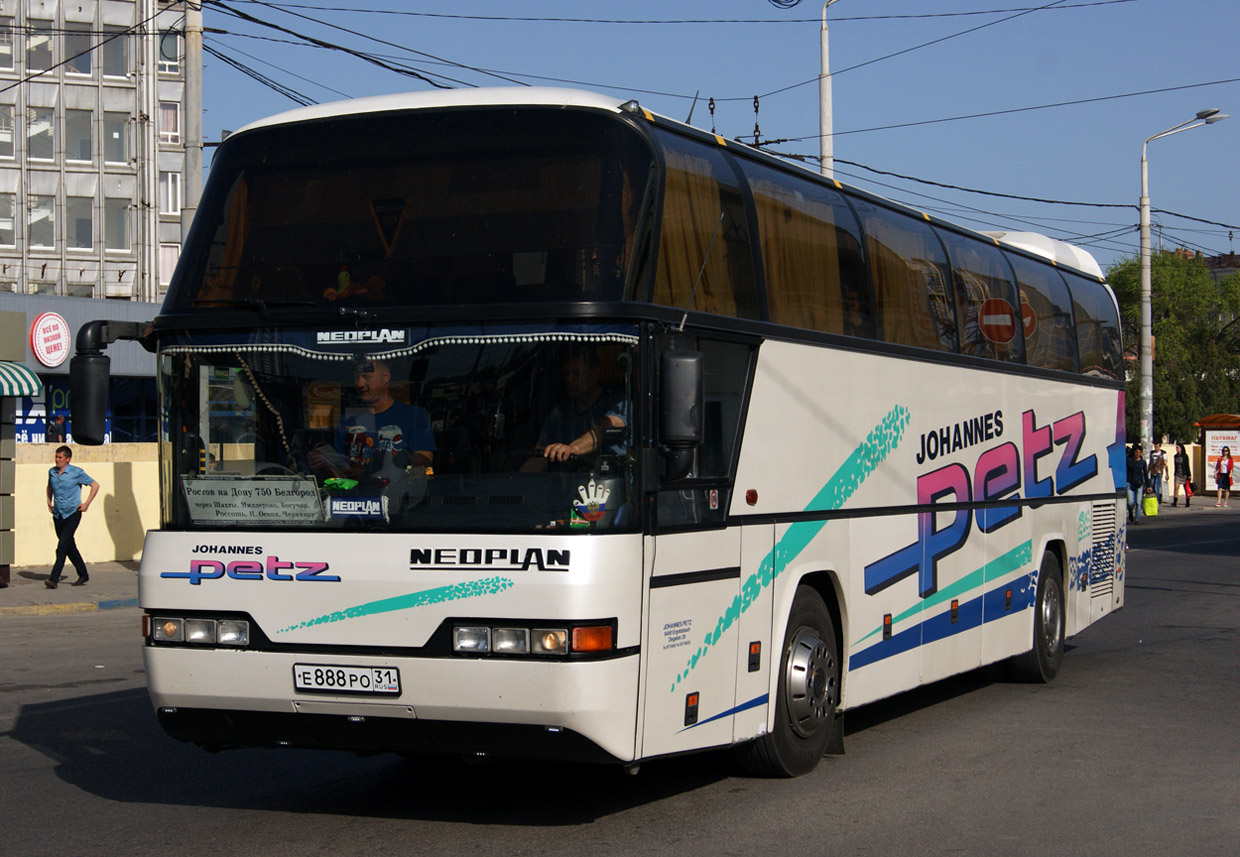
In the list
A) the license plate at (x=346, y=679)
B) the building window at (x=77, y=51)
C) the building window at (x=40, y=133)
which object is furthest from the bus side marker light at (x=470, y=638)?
the building window at (x=77, y=51)

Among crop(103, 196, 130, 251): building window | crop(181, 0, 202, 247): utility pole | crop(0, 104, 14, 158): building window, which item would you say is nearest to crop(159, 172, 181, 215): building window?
crop(103, 196, 130, 251): building window

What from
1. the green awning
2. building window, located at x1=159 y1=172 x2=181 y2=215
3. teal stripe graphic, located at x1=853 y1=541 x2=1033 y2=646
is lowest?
teal stripe graphic, located at x1=853 y1=541 x2=1033 y2=646

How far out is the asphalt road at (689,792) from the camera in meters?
6.44

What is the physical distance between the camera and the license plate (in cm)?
626

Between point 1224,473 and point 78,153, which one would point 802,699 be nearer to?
point 1224,473

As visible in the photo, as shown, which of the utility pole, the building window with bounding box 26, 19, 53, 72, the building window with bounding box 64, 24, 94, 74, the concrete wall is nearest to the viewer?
the utility pole

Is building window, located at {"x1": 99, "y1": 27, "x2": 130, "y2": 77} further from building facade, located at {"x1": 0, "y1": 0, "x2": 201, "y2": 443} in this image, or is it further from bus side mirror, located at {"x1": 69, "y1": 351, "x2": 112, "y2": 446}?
bus side mirror, located at {"x1": 69, "y1": 351, "x2": 112, "y2": 446}

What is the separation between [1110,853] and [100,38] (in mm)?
58527

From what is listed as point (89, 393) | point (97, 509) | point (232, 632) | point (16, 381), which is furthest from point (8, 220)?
point (232, 632)

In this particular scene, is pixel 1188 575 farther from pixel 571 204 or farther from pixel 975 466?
pixel 571 204

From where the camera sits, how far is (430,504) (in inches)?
248

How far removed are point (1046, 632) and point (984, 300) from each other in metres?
2.95

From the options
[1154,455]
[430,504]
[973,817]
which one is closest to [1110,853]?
[973,817]

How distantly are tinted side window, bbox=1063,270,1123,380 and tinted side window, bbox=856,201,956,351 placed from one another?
11.3 feet
